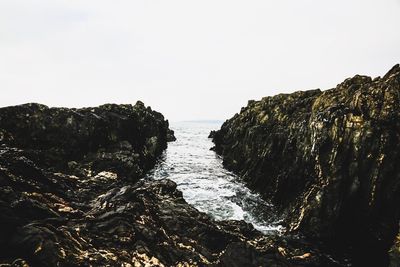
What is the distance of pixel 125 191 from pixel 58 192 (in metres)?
3.26

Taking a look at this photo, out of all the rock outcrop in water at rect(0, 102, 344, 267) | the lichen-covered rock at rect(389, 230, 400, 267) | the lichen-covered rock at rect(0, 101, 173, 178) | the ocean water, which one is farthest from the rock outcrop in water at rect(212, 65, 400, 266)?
the lichen-covered rock at rect(0, 101, 173, 178)

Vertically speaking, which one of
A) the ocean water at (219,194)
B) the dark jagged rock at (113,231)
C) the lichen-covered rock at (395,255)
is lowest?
the ocean water at (219,194)

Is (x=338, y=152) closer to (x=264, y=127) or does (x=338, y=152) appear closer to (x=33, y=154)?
(x=264, y=127)

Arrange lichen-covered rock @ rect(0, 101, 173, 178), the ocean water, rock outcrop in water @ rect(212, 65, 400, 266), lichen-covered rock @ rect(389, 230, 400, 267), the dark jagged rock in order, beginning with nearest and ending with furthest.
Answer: the dark jagged rock < lichen-covered rock @ rect(389, 230, 400, 267) < rock outcrop in water @ rect(212, 65, 400, 266) < the ocean water < lichen-covered rock @ rect(0, 101, 173, 178)

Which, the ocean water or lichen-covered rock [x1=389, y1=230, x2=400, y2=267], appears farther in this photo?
the ocean water

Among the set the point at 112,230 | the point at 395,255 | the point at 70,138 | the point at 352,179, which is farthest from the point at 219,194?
the point at 112,230

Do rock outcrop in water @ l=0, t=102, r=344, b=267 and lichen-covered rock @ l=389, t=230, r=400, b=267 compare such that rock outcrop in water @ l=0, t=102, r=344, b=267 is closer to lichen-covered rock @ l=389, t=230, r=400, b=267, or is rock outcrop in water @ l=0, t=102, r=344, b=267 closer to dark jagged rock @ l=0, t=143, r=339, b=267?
dark jagged rock @ l=0, t=143, r=339, b=267

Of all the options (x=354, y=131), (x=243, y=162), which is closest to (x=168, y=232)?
(x=354, y=131)

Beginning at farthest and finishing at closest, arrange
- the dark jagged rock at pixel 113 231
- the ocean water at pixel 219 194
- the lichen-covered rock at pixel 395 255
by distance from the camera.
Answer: the ocean water at pixel 219 194 → the lichen-covered rock at pixel 395 255 → the dark jagged rock at pixel 113 231

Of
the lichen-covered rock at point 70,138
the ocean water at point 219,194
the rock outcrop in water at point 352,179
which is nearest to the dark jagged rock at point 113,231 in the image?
the rock outcrop in water at point 352,179

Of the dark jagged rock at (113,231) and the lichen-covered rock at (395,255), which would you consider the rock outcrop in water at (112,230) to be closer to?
the dark jagged rock at (113,231)

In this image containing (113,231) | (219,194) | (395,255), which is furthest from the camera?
(219,194)

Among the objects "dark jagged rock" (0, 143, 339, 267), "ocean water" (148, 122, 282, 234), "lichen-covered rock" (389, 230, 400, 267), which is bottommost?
"ocean water" (148, 122, 282, 234)

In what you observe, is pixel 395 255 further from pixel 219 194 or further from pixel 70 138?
pixel 70 138
